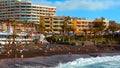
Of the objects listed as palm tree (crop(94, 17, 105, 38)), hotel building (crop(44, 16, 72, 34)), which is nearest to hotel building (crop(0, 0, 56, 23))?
hotel building (crop(44, 16, 72, 34))

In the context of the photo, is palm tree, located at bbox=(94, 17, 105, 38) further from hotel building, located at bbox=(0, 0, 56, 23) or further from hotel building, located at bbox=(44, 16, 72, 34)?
hotel building, located at bbox=(0, 0, 56, 23)

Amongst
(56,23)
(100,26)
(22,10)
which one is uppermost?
(22,10)

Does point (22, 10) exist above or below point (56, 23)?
above

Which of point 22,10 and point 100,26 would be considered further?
point 22,10

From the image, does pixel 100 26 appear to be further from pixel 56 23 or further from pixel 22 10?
pixel 22 10

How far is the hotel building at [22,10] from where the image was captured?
431ft

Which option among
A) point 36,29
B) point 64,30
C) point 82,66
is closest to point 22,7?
point 36,29

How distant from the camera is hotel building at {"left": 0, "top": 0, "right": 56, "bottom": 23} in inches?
5172

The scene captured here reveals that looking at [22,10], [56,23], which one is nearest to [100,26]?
[56,23]

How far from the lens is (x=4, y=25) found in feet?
358

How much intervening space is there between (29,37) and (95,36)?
29.6 meters

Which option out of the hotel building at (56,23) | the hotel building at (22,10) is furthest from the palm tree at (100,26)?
the hotel building at (22,10)

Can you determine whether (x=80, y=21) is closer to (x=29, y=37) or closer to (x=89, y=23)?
(x=89, y=23)

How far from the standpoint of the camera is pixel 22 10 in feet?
432
